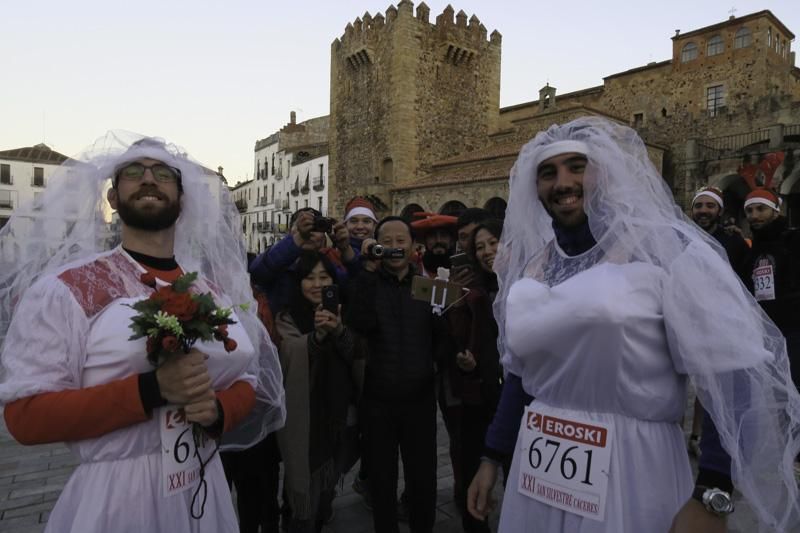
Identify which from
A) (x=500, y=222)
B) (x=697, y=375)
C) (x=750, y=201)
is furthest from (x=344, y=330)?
(x=750, y=201)

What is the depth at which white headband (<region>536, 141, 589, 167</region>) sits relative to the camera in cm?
185

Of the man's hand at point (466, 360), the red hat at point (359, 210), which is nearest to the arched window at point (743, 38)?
the red hat at point (359, 210)

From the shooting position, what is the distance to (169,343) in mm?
1531

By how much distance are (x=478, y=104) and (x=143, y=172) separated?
31.5 metres

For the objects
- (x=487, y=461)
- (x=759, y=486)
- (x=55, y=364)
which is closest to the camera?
(x=759, y=486)

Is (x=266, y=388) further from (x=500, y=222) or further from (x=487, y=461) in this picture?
(x=500, y=222)

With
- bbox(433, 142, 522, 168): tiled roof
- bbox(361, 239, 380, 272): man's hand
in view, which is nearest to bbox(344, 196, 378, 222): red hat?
bbox(361, 239, 380, 272): man's hand

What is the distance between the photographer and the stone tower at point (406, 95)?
29.0m

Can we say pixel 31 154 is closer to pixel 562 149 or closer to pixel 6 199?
pixel 6 199

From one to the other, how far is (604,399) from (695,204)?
4194 millimetres

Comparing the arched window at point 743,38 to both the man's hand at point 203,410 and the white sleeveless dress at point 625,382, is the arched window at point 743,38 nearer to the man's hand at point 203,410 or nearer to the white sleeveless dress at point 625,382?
the white sleeveless dress at point 625,382

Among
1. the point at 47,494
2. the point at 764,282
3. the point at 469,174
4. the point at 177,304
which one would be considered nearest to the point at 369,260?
the point at 177,304

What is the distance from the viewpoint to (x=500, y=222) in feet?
12.9

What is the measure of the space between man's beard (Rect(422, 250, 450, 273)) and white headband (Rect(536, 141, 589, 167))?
2.86m
